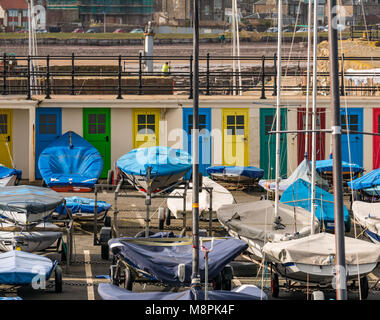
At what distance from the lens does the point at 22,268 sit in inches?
632

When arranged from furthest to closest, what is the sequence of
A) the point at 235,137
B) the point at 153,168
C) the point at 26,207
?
the point at 235,137
the point at 153,168
the point at 26,207

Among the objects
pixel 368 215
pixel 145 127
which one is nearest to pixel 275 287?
pixel 368 215

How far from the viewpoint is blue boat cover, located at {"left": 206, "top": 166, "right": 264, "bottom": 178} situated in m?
27.3

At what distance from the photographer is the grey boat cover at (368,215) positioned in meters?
19.9

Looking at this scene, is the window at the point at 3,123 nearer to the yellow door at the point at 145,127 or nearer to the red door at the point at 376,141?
the yellow door at the point at 145,127

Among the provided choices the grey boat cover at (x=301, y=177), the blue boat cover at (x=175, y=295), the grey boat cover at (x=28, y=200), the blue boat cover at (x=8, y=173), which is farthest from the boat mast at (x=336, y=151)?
the blue boat cover at (x=8, y=173)

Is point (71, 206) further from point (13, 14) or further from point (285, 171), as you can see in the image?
point (13, 14)

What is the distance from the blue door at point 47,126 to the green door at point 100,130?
2.63 feet

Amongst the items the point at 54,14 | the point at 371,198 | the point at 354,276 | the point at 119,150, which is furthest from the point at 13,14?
the point at 354,276

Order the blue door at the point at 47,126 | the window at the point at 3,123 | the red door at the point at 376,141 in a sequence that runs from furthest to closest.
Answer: the red door at the point at 376,141, the window at the point at 3,123, the blue door at the point at 47,126

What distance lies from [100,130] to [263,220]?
9746mm

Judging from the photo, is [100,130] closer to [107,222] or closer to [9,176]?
[9,176]
